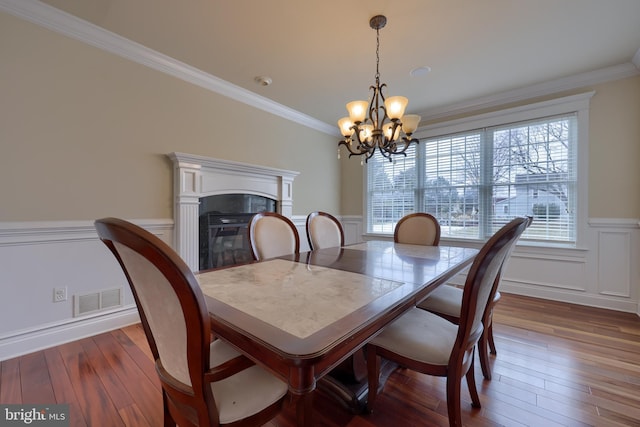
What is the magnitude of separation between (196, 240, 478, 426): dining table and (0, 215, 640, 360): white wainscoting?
60.3 inches

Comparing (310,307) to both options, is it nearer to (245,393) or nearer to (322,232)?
(245,393)

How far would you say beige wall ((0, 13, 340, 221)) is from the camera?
6.29ft

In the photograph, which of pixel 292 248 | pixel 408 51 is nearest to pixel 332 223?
pixel 292 248

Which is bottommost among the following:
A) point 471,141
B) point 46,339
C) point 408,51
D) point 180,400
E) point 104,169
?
point 46,339

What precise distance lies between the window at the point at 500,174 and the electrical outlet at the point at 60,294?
402 centimetres

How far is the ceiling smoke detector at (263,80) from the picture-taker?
9.77 feet

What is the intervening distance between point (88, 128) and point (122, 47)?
805mm

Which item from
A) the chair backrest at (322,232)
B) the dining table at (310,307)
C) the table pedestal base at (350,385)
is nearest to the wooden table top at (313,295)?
the dining table at (310,307)

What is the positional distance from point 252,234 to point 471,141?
11.0ft

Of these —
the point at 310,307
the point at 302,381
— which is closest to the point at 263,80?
the point at 310,307

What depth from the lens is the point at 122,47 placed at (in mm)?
2357

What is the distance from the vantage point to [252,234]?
2027 mm

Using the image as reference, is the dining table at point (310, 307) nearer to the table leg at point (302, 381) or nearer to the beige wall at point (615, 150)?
the table leg at point (302, 381)

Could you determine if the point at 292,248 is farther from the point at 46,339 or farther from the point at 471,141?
the point at 471,141
